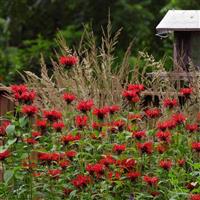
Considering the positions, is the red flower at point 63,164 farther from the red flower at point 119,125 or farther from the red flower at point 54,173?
the red flower at point 119,125

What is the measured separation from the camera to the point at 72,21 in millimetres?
23031

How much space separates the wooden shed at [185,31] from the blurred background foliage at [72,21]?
28.8ft

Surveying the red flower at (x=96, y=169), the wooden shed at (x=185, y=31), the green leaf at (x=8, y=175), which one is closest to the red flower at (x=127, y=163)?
the red flower at (x=96, y=169)

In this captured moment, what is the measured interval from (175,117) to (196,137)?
27cm

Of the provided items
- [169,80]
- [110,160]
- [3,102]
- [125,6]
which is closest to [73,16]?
[125,6]

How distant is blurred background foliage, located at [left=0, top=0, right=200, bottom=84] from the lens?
18828mm

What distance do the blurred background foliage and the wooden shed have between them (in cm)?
879

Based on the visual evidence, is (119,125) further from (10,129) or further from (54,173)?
(10,129)

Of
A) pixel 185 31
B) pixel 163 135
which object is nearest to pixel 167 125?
pixel 163 135

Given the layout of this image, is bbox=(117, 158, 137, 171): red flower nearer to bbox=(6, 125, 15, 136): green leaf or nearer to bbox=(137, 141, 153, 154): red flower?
bbox=(137, 141, 153, 154): red flower

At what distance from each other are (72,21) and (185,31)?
1540cm

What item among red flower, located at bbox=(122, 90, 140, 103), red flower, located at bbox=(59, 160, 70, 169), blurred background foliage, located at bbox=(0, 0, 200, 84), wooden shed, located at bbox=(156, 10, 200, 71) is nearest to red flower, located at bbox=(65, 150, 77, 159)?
red flower, located at bbox=(59, 160, 70, 169)

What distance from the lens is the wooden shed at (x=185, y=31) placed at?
7598mm

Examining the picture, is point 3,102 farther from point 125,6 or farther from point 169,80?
point 125,6
